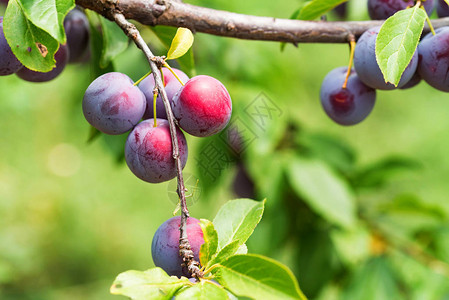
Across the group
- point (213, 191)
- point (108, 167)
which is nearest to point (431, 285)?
point (213, 191)

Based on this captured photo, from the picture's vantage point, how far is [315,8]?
0.78 meters

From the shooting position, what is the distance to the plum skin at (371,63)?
2.35 feet

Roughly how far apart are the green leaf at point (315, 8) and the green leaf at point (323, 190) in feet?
1.97

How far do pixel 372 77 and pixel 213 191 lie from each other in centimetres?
69

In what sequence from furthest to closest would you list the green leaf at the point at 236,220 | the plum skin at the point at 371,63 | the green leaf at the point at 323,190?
1. the green leaf at the point at 323,190
2. the plum skin at the point at 371,63
3. the green leaf at the point at 236,220

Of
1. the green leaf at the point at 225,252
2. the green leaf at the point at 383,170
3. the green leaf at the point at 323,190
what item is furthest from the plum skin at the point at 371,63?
the green leaf at the point at 383,170

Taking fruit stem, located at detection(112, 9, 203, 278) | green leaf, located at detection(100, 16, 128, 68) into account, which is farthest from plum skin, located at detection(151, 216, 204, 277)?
green leaf, located at detection(100, 16, 128, 68)

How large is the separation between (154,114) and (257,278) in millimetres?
225

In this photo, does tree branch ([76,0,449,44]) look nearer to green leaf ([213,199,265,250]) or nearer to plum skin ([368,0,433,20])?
plum skin ([368,0,433,20])

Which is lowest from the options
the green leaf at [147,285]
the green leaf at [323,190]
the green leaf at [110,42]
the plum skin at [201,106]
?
the green leaf at [323,190]

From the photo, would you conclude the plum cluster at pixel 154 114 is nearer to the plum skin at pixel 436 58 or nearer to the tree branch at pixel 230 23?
the tree branch at pixel 230 23

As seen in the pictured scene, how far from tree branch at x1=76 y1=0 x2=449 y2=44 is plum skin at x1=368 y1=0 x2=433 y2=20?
5 centimetres

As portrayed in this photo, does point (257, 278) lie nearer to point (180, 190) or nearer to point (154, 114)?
point (180, 190)

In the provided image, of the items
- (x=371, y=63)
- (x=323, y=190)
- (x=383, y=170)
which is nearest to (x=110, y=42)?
(x=371, y=63)
